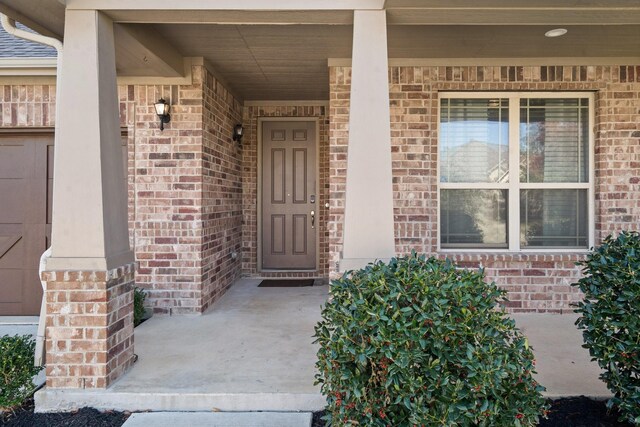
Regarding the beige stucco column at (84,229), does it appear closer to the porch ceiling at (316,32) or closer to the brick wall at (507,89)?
the porch ceiling at (316,32)

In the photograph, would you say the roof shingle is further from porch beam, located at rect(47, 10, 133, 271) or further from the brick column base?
the brick column base

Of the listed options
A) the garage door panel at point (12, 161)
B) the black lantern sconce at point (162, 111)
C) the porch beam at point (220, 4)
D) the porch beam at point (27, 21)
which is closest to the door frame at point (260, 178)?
the black lantern sconce at point (162, 111)

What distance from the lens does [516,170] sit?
489cm

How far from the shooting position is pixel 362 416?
7.03ft

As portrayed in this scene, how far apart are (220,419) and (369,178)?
189 centimetres

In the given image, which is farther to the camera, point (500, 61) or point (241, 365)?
point (500, 61)

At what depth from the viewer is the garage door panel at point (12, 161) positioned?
5098 millimetres

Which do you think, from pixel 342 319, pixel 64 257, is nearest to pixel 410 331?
pixel 342 319

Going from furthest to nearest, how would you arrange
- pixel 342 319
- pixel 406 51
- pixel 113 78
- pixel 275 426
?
pixel 406 51 < pixel 113 78 < pixel 275 426 < pixel 342 319

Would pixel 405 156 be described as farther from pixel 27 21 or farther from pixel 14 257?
pixel 14 257

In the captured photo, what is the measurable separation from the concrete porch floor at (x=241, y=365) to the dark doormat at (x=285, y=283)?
1162 mm

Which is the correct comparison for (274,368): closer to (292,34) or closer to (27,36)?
(292,34)

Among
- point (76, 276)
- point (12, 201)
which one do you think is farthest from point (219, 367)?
point (12, 201)

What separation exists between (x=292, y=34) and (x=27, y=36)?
221 cm
